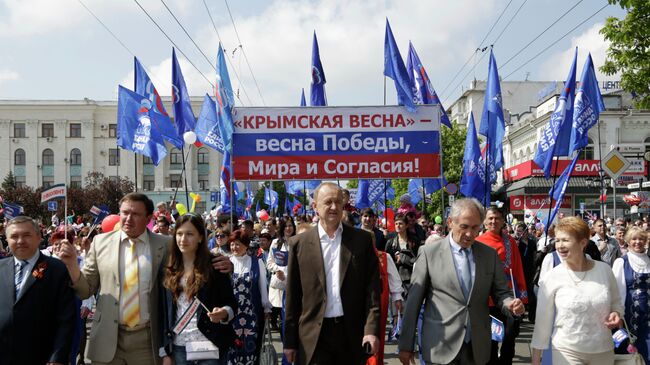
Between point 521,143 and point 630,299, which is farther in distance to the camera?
point 521,143

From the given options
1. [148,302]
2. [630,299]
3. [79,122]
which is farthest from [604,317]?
[79,122]

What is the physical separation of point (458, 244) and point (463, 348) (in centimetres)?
73

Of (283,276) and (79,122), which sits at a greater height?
(79,122)

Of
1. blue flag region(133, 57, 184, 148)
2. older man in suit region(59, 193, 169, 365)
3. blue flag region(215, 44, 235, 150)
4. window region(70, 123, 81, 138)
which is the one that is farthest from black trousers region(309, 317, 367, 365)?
window region(70, 123, 81, 138)

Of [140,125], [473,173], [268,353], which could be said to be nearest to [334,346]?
[268,353]

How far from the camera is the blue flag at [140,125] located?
13625 mm

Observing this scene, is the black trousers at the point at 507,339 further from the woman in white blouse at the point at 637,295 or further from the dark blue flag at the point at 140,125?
the dark blue flag at the point at 140,125

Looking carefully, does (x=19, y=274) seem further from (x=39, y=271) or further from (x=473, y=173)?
(x=473, y=173)

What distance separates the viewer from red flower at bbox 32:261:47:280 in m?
4.74

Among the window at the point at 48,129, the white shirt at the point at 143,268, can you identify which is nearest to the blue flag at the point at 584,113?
the white shirt at the point at 143,268

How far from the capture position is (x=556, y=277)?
16.7ft

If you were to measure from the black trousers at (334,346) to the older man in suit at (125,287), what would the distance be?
1.13 metres

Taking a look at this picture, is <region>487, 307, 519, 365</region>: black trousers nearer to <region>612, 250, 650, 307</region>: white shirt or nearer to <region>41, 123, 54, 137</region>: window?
<region>612, 250, 650, 307</region>: white shirt

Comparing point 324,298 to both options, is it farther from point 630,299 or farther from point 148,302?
point 630,299
